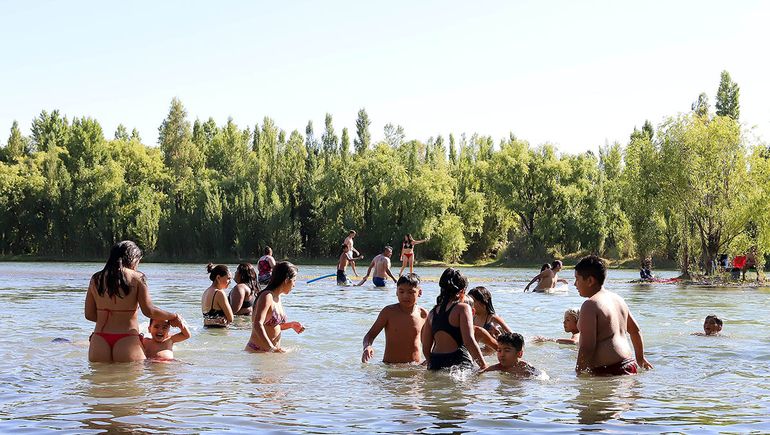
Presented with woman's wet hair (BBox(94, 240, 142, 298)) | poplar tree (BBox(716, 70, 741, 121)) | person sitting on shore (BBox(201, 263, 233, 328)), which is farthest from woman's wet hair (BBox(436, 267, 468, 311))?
poplar tree (BBox(716, 70, 741, 121))

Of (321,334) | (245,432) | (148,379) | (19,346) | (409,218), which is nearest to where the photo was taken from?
(245,432)

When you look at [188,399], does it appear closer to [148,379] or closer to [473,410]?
[148,379]

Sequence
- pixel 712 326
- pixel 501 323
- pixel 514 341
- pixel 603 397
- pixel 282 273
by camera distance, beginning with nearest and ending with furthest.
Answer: pixel 603 397, pixel 514 341, pixel 282 273, pixel 501 323, pixel 712 326

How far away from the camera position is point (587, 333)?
30.4ft

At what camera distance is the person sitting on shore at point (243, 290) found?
16500mm

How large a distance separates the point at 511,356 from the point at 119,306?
4.26 metres

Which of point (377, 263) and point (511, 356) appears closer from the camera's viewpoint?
point (511, 356)

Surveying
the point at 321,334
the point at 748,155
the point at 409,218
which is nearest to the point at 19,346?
the point at 321,334

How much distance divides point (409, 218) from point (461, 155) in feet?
40.5

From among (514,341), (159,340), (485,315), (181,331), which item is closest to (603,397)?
(514,341)

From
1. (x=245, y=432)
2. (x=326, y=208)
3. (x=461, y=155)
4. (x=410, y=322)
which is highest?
(x=461, y=155)

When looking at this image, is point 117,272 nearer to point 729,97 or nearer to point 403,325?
point 403,325

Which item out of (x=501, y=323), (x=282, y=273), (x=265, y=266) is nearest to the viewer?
(x=282, y=273)

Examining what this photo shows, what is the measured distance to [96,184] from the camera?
265 ft
